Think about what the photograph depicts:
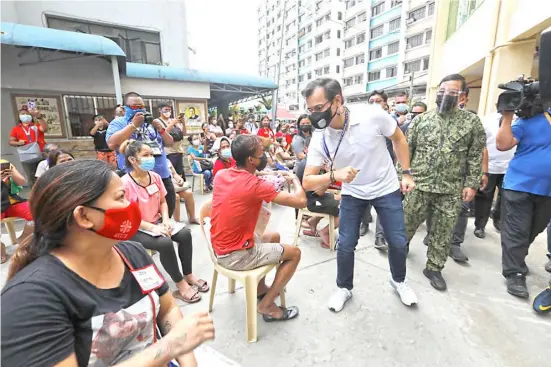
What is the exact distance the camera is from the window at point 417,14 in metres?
21.0

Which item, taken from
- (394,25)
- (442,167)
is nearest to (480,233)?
(442,167)

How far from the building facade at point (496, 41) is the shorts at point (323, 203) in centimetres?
311

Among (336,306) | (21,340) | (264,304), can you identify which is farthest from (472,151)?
(21,340)

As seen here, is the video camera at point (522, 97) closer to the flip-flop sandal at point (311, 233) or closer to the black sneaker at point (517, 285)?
the black sneaker at point (517, 285)

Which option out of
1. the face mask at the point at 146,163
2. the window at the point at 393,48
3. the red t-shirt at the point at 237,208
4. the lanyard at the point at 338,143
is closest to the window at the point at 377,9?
the window at the point at 393,48

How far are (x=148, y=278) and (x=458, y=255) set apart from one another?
298 centimetres

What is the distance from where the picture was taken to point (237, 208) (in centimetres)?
186

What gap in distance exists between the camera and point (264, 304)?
2043 millimetres

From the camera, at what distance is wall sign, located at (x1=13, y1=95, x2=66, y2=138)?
6.20 metres

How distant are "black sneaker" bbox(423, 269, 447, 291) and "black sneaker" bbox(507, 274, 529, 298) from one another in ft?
1.63

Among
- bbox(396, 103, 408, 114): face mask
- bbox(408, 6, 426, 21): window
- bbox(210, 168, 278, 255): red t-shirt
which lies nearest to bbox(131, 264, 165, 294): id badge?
bbox(210, 168, 278, 255): red t-shirt

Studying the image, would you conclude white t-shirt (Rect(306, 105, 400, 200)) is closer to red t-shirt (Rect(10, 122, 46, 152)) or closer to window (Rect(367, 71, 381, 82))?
red t-shirt (Rect(10, 122, 46, 152))

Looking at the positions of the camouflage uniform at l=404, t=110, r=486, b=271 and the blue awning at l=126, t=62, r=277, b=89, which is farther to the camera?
the blue awning at l=126, t=62, r=277, b=89

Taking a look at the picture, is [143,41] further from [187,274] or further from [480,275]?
[480,275]
